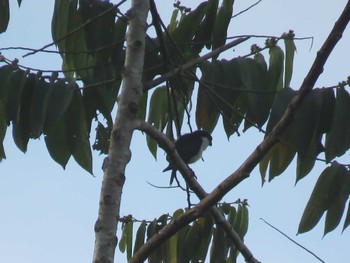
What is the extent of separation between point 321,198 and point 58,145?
133 centimetres

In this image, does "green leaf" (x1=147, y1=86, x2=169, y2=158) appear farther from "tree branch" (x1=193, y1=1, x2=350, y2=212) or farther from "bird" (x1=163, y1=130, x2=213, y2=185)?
"bird" (x1=163, y1=130, x2=213, y2=185)

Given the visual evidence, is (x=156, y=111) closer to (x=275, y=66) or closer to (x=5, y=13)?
(x=275, y=66)

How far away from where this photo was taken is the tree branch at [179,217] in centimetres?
367

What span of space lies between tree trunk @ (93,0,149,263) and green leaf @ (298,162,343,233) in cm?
116

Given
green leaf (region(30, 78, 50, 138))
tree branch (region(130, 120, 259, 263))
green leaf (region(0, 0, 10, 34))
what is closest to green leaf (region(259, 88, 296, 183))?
tree branch (region(130, 120, 259, 263))

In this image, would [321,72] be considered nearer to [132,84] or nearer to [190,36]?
[132,84]

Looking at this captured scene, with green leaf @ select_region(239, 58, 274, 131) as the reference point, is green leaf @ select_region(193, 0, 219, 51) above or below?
above

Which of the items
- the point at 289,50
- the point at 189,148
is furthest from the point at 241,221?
the point at 189,148

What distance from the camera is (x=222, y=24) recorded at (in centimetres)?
511

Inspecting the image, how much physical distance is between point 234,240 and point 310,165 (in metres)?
0.55

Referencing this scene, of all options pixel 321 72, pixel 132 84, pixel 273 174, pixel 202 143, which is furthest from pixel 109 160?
pixel 202 143

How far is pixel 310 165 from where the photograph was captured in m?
4.67

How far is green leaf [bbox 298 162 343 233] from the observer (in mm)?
4605

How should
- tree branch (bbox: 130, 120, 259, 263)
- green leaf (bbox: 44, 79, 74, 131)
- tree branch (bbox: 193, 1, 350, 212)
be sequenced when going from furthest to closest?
green leaf (bbox: 44, 79, 74, 131), tree branch (bbox: 130, 120, 259, 263), tree branch (bbox: 193, 1, 350, 212)
